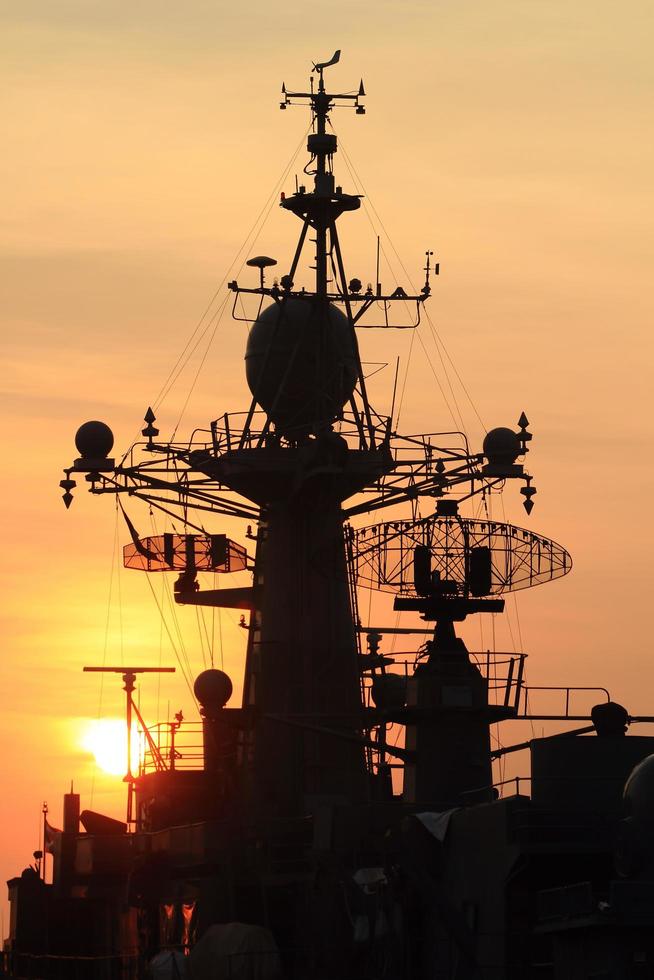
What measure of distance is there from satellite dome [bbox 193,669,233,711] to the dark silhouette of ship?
7 cm

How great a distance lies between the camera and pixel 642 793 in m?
30.9

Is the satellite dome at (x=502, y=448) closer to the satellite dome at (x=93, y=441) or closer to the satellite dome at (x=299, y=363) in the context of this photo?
the satellite dome at (x=299, y=363)

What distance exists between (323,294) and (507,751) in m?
11.7

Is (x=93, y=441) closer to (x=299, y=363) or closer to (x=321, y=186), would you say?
(x=299, y=363)

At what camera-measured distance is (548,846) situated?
110 ft

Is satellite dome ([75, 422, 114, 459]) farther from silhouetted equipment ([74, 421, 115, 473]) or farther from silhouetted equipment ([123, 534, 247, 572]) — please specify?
silhouetted equipment ([123, 534, 247, 572])

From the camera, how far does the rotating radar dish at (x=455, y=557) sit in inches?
1649

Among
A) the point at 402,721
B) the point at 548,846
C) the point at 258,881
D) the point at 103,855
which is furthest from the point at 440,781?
the point at 103,855

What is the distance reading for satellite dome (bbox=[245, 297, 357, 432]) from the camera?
4659cm

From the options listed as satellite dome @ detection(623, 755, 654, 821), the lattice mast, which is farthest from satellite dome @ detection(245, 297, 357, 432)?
satellite dome @ detection(623, 755, 654, 821)

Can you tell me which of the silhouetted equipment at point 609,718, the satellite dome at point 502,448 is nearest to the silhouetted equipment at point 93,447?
the satellite dome at point 502,448

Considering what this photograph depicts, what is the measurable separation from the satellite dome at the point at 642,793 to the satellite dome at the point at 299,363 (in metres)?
16.8

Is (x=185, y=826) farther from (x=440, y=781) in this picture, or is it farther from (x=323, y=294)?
(x=323, y=294)

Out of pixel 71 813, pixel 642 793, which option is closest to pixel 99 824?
pixel 71 813
